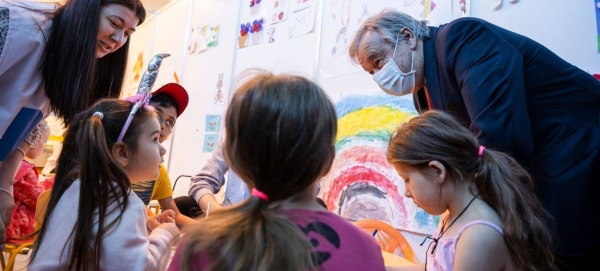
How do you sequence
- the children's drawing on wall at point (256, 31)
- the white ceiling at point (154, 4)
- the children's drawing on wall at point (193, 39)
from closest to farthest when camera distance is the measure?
1. the children's drawing on wall at point (256, 31)
2. the children's drawing on wall at point (193, 39)
3. the white ceiling at point (154, 4)

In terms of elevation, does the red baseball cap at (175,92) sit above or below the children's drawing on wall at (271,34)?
below

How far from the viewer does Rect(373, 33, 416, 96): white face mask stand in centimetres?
125

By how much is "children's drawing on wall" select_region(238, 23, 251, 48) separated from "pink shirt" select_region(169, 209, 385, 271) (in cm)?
240

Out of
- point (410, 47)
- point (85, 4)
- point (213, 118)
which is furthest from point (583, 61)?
point (213, 118)

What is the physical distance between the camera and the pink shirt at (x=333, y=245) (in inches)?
22.6

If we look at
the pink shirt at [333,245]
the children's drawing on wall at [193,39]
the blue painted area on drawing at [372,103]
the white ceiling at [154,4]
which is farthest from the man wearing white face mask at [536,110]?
the white ceiling at [154,4]

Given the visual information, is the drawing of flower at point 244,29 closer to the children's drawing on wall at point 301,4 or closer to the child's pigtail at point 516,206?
the children's drawing on wall at point 301,4

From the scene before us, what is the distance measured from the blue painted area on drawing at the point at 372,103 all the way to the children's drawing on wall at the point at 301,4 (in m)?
0.68

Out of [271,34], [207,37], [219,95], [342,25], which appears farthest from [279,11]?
[207,37]

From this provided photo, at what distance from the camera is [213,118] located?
3000mm

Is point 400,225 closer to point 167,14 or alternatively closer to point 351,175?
point 351,175

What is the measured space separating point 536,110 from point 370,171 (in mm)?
999

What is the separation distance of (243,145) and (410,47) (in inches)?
31.1

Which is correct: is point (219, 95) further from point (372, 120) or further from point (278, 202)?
point (278, 202)
